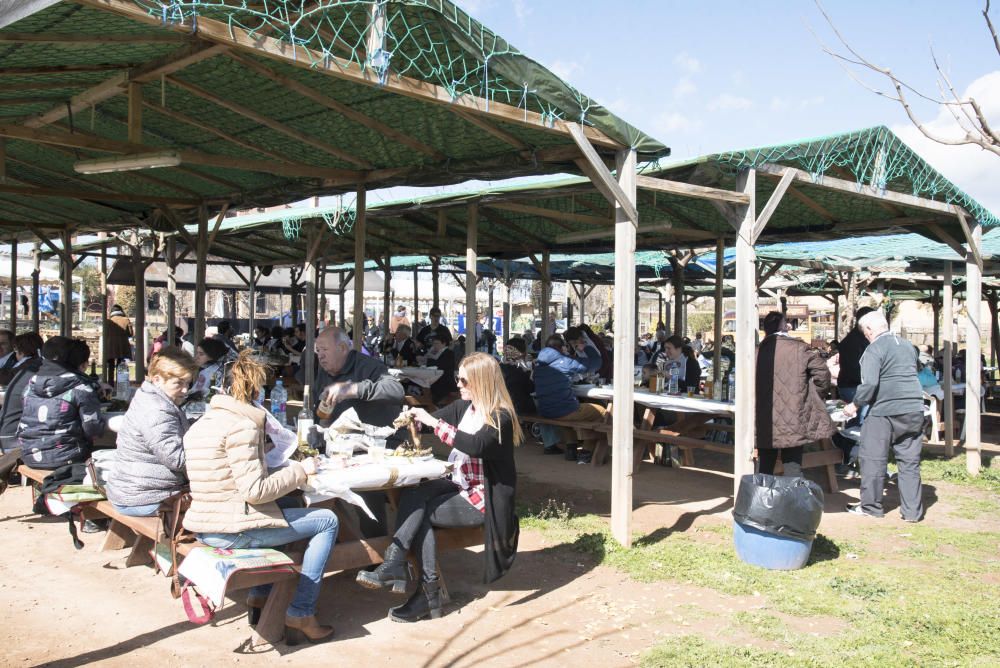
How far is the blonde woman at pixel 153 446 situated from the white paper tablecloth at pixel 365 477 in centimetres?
66

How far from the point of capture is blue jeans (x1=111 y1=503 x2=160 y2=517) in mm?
4000

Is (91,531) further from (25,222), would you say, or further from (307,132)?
(25,222)

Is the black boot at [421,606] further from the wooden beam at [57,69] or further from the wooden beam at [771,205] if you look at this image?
the wooden beam at [57,69]

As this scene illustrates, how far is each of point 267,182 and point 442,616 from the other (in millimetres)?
4667

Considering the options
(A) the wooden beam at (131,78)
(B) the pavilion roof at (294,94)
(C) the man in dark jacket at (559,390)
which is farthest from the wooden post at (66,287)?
(C) the man in dark jacket at (559,390)

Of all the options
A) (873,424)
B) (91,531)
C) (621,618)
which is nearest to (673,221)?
(873,424)

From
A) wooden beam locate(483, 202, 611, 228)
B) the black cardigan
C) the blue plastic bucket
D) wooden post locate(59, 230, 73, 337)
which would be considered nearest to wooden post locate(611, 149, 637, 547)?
the blue plastic bucket

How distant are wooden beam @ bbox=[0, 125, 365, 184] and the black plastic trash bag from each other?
3.98 metres

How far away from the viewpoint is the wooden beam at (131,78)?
4.28m

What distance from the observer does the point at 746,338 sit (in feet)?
18.9

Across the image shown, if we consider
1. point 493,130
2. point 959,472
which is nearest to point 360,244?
point 493,130

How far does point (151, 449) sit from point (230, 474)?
690 mm

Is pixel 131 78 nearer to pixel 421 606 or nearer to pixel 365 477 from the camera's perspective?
pixel 365 477

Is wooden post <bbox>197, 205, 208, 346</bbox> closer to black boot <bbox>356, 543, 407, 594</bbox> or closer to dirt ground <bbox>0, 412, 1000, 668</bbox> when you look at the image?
dirt ground <bbox>0, 412, 1000, 668</bbox>
